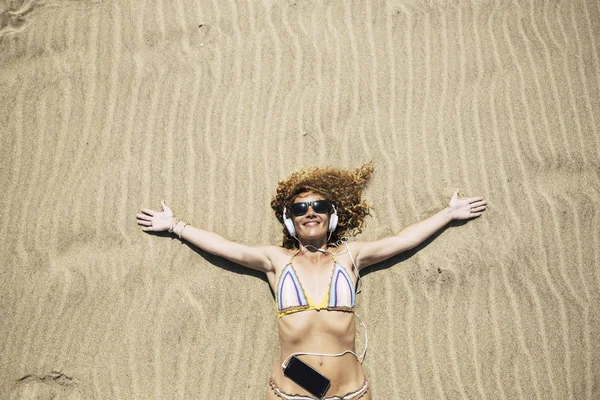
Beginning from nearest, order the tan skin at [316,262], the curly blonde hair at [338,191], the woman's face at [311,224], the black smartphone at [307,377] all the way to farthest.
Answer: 1. the black smartphone at [307,377]
2. the tan skin at [316,262]
3. the woman's face at [311,224]
4. the curly blonde hair at [338,191]

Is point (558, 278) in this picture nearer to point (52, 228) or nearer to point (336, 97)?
point (336, 97)

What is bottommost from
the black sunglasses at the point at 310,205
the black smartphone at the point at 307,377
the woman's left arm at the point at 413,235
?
the black smartphone at the point at 307,377

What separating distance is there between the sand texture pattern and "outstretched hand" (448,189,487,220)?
0.35 ft

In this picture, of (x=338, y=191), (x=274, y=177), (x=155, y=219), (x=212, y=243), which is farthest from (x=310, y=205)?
(x=155, y=219)

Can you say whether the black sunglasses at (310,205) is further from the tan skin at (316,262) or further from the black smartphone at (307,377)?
the black smartphone at (307,377)

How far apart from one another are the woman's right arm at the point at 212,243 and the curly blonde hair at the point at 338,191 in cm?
33

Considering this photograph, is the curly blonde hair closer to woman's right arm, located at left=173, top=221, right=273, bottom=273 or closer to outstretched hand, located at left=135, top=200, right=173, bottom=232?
woman's right arm, located at left=173, top=221, right=273, bottom=273

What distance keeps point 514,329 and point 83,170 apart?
459 centimetres

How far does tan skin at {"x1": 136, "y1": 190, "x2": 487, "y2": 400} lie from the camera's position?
4277mm

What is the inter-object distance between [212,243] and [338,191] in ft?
4.29

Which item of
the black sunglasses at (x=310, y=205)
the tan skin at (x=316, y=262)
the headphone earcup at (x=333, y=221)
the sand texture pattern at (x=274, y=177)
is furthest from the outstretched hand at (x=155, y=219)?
the headphone earcup at (x=333, y=221)

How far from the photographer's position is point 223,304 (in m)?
4.94

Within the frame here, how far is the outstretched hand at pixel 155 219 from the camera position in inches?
195

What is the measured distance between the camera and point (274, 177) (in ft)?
16.8
